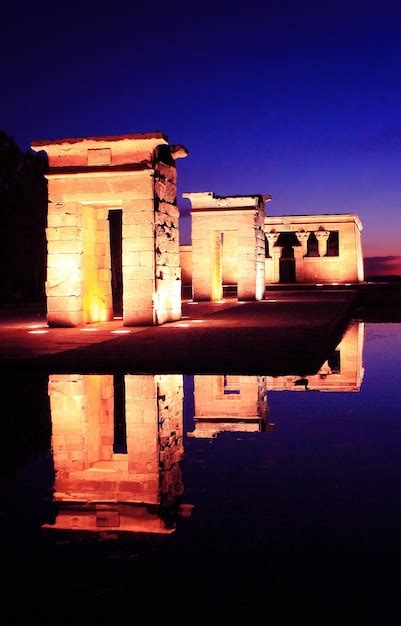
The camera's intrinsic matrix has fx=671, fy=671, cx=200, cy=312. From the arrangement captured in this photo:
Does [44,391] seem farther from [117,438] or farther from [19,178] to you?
[19,178]

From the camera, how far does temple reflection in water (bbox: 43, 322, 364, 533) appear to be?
10.7ft

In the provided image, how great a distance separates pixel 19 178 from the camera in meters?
27.7

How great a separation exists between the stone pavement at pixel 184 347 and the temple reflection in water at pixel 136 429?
35 cm

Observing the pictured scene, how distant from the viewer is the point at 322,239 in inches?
1533

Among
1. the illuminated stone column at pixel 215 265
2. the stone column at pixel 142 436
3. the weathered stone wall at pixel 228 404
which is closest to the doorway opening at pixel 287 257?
the illuminated stone column at pixel 215 265

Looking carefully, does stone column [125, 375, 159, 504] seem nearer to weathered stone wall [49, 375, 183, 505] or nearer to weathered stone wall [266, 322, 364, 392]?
weathered stone wall [49, 375, 183, 505]

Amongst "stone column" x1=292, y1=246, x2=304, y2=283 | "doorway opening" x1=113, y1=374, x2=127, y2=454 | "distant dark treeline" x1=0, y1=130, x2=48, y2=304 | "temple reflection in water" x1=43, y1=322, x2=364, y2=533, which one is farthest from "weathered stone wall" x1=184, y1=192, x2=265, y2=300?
"doorway opening" x1=113, y1=374, x2=127, y2=454

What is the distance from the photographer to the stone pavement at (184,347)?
24.3ft

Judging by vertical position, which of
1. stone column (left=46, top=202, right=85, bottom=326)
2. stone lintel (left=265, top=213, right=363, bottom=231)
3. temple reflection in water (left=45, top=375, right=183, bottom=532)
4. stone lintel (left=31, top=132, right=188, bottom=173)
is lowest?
temple reflection in water (left=45, top=375, right=183, bottom=532)

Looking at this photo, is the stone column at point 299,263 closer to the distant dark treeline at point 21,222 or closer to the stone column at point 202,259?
the stone column at point 202,259

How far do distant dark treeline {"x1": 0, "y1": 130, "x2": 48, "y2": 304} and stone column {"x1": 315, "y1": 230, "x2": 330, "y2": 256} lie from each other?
16926mm

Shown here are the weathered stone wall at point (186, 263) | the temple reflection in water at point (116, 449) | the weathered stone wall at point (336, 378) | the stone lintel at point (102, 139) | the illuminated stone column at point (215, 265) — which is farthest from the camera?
the weathered stone wall at point (186, 263)

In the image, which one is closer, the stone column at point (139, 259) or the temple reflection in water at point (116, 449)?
the temple reflection in water at point (116, 449)

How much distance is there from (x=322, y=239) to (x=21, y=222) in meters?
18.5
